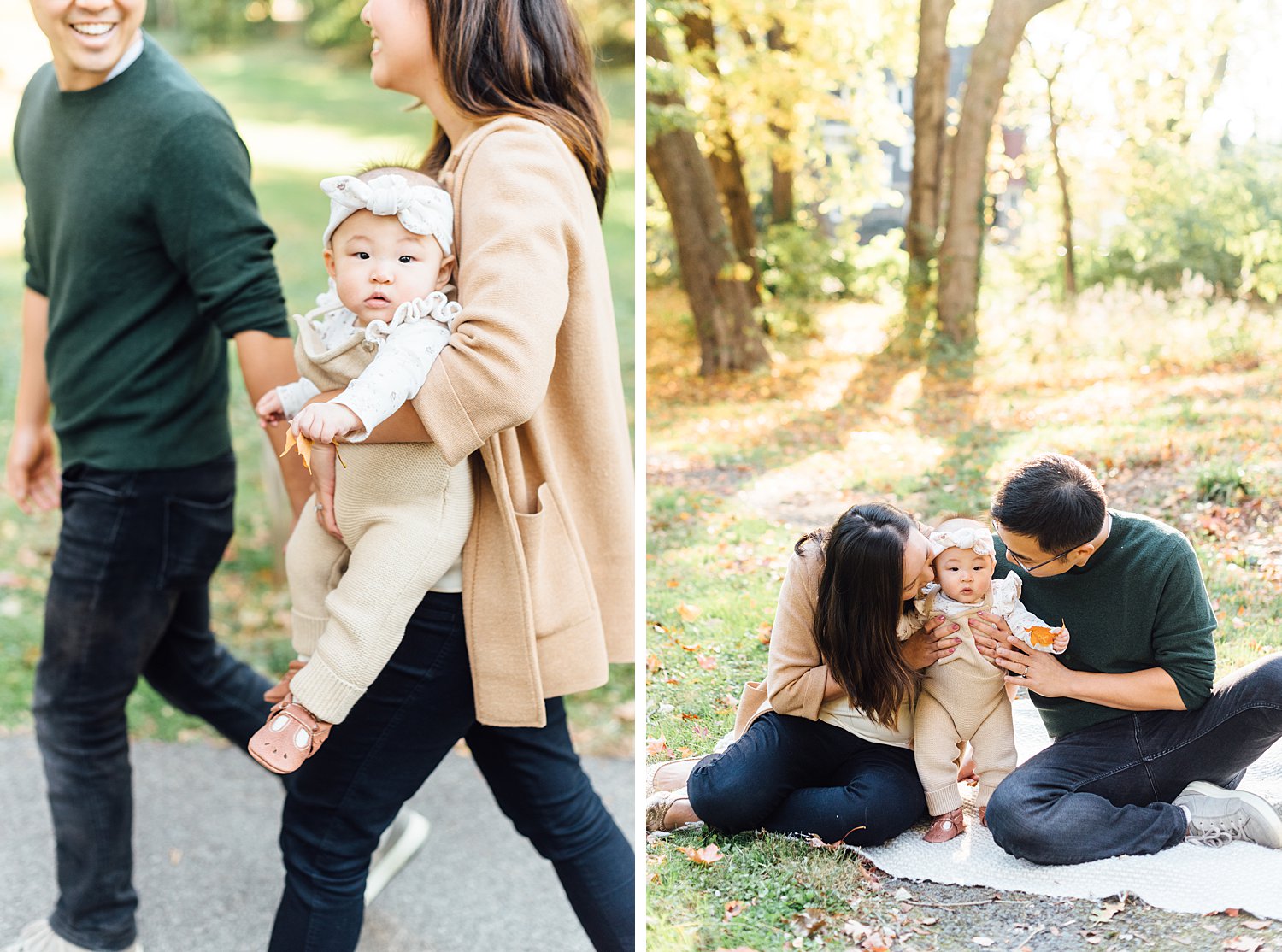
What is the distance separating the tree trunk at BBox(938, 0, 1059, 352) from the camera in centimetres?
211

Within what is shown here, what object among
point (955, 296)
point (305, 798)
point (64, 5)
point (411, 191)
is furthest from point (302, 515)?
point (955, 296)

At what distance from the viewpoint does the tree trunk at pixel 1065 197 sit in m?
2.13

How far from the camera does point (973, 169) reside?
225 centimetres

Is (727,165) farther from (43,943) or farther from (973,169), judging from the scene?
(43,943)

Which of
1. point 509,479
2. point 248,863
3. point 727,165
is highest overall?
point 727,165

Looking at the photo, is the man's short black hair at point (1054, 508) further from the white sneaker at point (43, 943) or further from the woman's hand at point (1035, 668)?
the white sneaker at point (43, 943)

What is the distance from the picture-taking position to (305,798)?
1.91 meters

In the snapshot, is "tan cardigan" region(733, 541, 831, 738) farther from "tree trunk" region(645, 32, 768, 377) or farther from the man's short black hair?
"tree trunk" region(645, 32, 768, 377)

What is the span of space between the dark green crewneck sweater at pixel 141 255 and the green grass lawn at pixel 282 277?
12.0 inches

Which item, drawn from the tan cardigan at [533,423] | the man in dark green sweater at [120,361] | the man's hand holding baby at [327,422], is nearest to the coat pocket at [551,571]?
the tan cardigan at [533,423]

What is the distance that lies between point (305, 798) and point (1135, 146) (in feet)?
5.75

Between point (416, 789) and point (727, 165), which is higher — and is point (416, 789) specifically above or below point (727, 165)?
below

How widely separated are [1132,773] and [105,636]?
5.91 ft

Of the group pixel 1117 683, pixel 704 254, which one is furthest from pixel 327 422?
pixel 704 254
